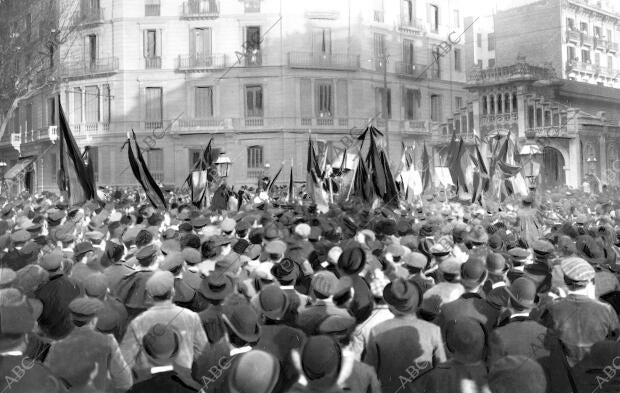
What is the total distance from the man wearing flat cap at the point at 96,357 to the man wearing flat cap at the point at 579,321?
9.60ft

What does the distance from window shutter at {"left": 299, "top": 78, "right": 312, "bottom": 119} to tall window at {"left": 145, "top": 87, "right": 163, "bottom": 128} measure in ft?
23.2

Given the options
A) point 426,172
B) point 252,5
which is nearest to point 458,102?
point 252,5

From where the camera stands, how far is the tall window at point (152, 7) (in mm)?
40781

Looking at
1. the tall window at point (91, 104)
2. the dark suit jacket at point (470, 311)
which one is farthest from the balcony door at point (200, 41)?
the dark suit jacket at point (470, 311)

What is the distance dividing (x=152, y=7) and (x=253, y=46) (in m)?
5.58

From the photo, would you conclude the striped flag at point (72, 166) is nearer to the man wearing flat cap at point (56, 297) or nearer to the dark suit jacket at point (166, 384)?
the man wearing flat cap at point (56, 297)

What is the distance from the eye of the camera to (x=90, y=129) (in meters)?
41.1

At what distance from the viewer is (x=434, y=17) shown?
4509 centimetres

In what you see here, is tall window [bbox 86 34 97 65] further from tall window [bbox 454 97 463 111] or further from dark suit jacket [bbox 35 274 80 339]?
dark suit jacket [bbox 35 274 80 339]

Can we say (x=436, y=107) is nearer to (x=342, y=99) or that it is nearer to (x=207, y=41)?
(x=342, y=99)

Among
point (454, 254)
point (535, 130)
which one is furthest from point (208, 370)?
point (535, 130)

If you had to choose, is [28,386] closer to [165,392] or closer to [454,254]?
[165,392]

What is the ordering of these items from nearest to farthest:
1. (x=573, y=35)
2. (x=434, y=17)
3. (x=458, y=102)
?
(x=573, y=35) < (x=434, y=17) < (x=458, y=102)

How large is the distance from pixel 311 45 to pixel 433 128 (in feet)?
26.6
